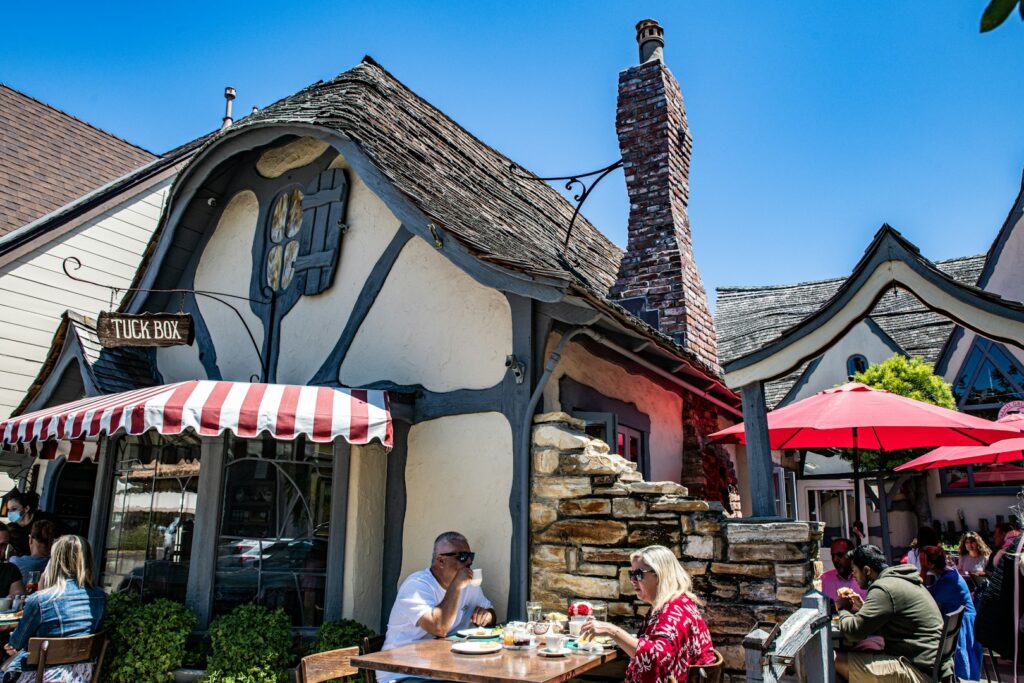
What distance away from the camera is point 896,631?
453 centimetres

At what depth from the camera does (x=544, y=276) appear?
519 cm

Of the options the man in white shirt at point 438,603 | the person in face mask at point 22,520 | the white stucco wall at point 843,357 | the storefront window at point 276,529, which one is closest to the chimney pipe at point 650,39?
the storefront window at point 276,529

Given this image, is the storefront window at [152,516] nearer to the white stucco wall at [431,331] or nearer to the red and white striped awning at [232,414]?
the red and white striped awning at [232,414]

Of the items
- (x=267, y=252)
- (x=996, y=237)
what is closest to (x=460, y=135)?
(x=267, y=252)

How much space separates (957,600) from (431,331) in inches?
174

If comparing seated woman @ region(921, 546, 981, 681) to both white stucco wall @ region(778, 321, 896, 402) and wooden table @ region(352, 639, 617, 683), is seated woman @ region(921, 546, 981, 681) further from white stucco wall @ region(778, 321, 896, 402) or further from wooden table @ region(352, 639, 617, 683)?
white stucco wall @ region(778, 321, 896, 402)

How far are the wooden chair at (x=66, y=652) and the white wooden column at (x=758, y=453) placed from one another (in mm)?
4503

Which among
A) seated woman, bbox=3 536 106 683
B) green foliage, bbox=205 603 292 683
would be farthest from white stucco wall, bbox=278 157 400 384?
seated woman, bbox=3 536 106 683

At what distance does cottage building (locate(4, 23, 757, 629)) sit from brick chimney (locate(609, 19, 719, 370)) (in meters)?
0.26

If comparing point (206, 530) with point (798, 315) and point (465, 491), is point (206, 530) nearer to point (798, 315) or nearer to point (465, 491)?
point (465, 491)

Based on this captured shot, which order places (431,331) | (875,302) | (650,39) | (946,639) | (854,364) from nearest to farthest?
(946,639) < (875,302) < (431,331) < (650,39) < (854,364)

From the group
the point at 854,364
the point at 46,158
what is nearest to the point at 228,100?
the point at 46,158

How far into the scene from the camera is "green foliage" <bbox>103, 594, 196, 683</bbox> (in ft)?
18.6

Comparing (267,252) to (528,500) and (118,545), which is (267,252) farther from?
(528,500)
